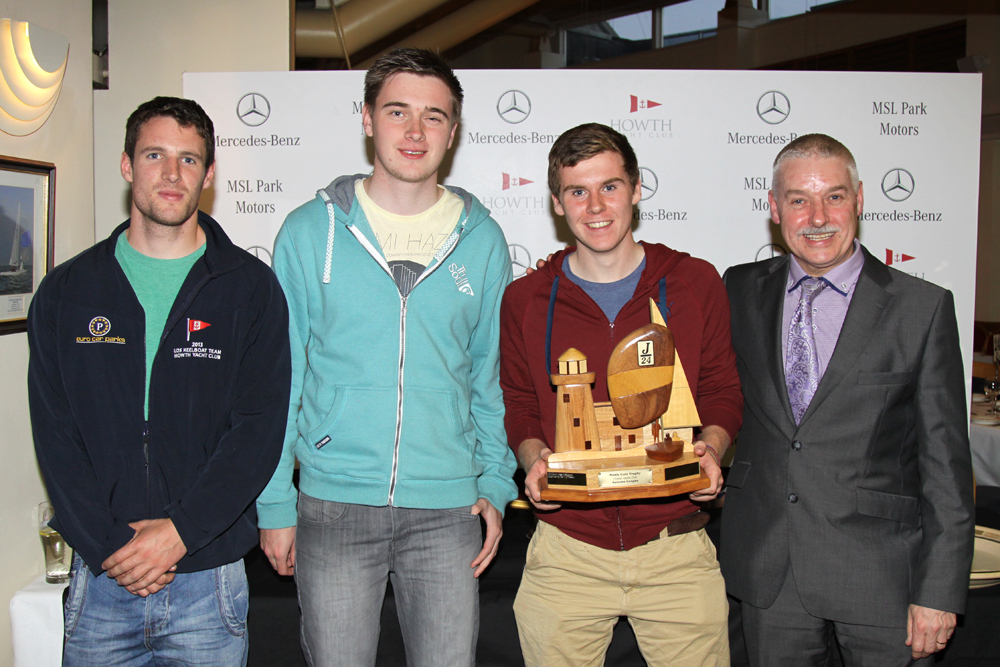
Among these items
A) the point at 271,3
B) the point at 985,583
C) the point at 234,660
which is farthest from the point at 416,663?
the point at 271,3

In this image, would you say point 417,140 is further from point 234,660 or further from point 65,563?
point 65,563

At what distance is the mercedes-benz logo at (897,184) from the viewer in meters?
3.44

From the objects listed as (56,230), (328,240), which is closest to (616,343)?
(328,240)

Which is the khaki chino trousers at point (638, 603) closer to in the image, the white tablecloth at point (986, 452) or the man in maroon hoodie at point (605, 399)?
the man in maroon hoodie at point (605, 399)

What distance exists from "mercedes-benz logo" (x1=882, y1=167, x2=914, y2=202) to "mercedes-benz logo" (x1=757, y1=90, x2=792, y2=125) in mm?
615

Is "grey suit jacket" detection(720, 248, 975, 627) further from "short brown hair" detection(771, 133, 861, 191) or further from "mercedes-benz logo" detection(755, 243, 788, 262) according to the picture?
"mercedes-benz logo" detection(755, 243, 788, 262)

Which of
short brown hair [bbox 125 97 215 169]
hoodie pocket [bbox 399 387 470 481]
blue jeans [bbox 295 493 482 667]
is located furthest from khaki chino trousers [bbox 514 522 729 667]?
short brown hair [bbox 125 97 215 169]

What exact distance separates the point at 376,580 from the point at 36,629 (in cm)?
157

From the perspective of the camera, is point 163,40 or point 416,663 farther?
point 163,40

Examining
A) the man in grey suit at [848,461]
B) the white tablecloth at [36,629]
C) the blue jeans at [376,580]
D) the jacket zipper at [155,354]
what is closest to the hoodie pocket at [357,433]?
the blue jeans at [376,580]

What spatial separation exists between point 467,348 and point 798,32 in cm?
Result: 818

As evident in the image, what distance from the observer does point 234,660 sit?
6.60 ft

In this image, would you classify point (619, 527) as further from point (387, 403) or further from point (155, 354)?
point (155, 354)

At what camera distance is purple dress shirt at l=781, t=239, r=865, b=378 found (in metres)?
2.05
